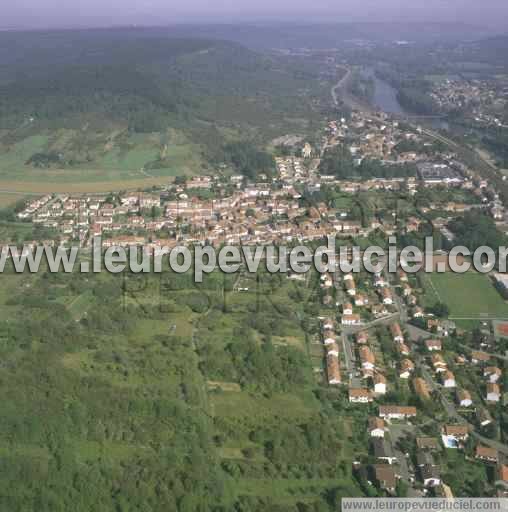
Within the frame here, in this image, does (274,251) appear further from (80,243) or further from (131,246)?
(80,243)

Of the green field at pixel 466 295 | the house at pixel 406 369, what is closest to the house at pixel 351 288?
the green field at pixel 466 295

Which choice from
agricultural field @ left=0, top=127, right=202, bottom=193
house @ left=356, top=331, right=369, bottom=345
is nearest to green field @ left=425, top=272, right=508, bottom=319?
house @ left=356, top=331, right=369, bottom=345

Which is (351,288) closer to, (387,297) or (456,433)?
(387,297)

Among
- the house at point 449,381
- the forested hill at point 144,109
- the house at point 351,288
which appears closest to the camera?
the house at point 449,381

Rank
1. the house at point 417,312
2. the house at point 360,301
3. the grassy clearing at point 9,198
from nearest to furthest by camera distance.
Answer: the house at point 417,312 < the house at point 360,301 < the grassy clearing at point 9,198

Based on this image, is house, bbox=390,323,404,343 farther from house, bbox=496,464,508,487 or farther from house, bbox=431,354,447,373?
house, bbox=496,464,508,487

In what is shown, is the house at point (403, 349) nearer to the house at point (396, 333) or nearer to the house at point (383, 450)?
the house at point (396, 333)

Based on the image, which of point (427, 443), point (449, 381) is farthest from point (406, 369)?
point (427, 443)
